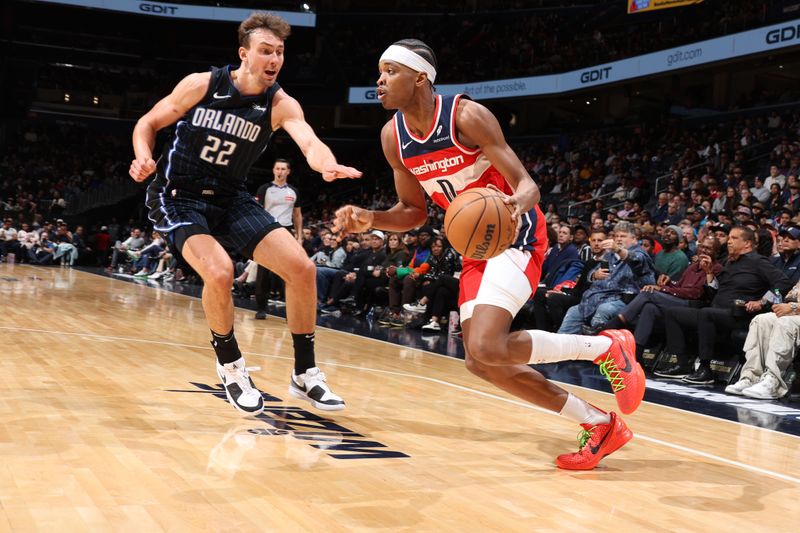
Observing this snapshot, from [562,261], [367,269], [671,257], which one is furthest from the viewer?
[367,269]

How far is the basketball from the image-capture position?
3.18 metres

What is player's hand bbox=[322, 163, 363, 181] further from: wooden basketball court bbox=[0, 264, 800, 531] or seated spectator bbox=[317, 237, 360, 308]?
seated spectator bbox=[317, 237, 360, 308]

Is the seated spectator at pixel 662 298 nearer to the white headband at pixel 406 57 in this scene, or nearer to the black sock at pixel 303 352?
the black sock at pixel 303 352

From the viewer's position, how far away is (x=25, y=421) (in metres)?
3.65

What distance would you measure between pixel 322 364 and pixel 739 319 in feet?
11.3

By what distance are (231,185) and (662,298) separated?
4.41 metres

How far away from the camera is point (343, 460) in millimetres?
3320

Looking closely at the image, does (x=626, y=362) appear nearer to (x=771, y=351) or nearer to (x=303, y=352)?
(x=303, y=352)

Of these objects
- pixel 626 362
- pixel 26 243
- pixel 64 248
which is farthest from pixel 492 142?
pixel 26 243

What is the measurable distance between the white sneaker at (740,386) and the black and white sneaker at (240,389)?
3.88m

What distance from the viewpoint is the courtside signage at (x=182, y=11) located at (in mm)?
28781

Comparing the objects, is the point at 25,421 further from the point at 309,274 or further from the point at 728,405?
the point at 728,405

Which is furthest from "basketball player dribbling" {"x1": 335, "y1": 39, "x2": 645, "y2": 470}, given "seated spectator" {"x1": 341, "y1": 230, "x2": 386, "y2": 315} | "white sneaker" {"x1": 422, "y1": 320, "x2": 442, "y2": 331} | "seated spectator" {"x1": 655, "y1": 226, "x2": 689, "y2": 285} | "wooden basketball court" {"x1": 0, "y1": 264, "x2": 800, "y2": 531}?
"seated spectator" {"x1": 341, "y1": 230, "x2": 386, "y2": 315}

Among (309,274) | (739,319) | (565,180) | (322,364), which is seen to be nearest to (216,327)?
(309,274)
